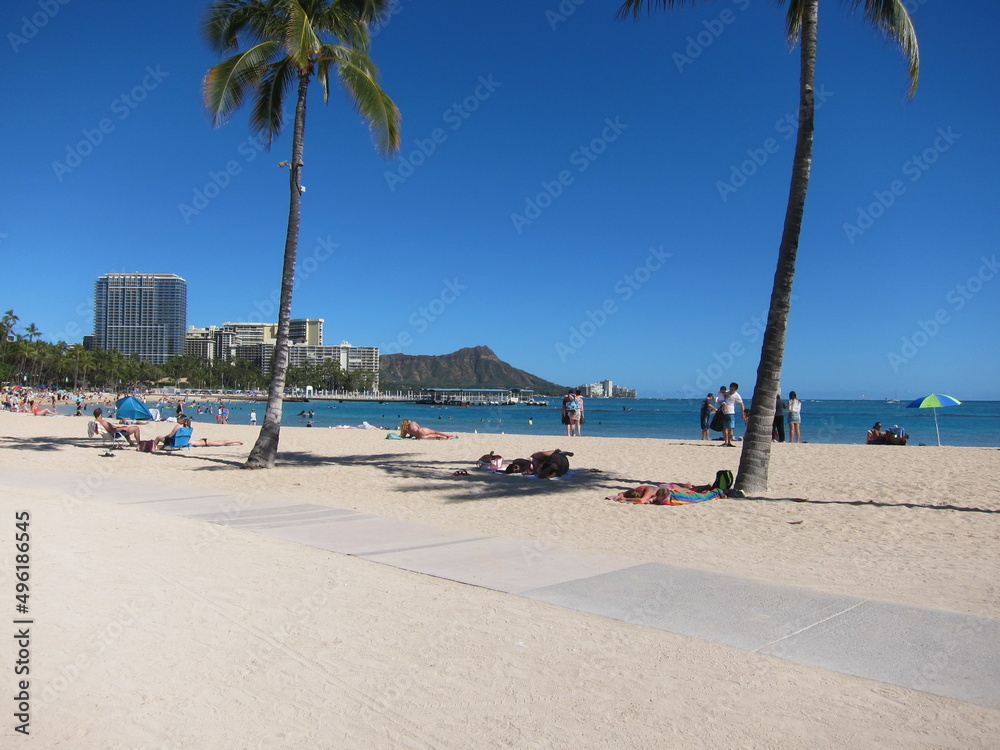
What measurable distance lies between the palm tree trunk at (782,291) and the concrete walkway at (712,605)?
492cm

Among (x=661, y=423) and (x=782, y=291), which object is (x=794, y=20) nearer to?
(x=782, y=291)

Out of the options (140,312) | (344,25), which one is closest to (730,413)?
(344,25)

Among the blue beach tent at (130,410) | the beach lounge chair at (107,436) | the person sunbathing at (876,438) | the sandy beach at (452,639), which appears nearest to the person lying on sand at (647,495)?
the sandy beach at (452,639)

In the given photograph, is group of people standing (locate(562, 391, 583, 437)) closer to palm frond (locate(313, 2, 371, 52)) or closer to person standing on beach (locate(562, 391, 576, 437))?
person standing on beach (locate(562, 391, 576, 437))

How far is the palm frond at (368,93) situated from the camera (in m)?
13.4

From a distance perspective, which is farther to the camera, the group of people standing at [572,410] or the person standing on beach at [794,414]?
the group of people standing at [572,410]

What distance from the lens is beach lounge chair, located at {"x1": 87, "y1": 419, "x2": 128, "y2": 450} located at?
57.6ft

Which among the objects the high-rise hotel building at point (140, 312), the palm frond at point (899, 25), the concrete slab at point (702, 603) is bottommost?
the concrete slab at point (702, 603)

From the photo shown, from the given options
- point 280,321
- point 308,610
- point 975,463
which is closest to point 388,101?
point 280,321

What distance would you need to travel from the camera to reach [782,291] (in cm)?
1043

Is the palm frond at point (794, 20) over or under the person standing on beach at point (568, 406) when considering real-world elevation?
over

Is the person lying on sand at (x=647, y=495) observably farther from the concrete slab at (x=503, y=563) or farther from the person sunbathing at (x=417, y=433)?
the person sunbathing at (x=417, y=433)

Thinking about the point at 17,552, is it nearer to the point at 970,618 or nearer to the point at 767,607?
the point at 767,607

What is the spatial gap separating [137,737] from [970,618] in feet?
16.4
